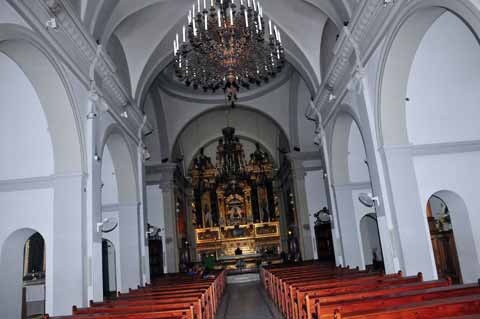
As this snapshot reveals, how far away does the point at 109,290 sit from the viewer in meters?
10.5

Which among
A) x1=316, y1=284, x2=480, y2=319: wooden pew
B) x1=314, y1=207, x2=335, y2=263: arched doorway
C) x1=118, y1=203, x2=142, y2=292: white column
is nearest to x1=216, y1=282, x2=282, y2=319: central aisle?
x1=118, y1=203, x2=142, y2=292: white column

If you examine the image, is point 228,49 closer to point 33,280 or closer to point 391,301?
point 391,301

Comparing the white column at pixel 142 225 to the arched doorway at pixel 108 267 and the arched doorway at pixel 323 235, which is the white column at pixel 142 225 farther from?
the arched doorway at pixel 323 235

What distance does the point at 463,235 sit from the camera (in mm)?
6477

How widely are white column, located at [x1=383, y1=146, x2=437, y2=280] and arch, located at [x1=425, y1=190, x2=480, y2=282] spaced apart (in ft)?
2.54

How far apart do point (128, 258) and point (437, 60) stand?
24.9 feet

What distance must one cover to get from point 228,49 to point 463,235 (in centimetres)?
505

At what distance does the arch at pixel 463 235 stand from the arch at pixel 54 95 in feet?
19.9

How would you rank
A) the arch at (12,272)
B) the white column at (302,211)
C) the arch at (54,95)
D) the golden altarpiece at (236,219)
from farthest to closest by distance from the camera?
the golden altarpiece at (236,219), the white column at (302,211), the arch at (12,272), the arch at (54,95)

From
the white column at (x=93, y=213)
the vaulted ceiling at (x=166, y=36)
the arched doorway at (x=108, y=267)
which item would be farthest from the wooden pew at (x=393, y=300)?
the arched doorway at (x=108, y=267)

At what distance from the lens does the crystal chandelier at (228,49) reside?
221 inches

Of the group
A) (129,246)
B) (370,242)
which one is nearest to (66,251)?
(129,246)

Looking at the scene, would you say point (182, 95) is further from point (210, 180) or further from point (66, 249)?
point (66, 249)

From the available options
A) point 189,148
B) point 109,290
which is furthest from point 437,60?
point 189,148
